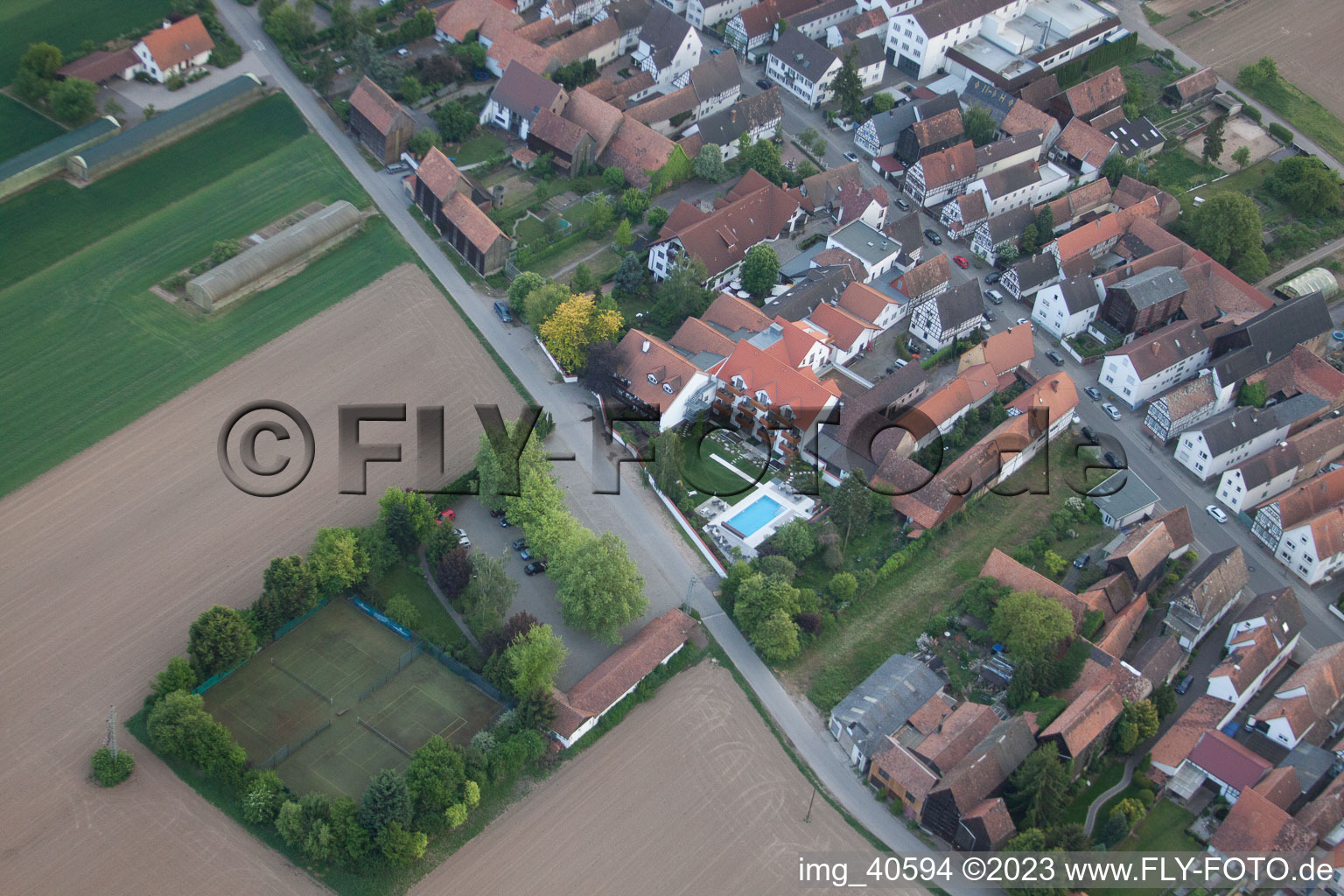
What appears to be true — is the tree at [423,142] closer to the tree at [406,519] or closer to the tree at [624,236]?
the tree at [624,236]

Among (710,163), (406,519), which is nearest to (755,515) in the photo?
(406,519)

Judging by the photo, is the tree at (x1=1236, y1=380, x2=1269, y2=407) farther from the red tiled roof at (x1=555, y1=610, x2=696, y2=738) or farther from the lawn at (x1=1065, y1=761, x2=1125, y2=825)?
the red tiled roof at (x1=555, y1=610, x2=696, y2=738)

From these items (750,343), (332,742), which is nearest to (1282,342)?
(750,343)

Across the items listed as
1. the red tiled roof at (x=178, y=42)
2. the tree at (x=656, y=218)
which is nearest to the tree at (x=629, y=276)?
the tree at (x=656, y=218)

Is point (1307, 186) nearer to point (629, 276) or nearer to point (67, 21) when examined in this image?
point (629, 276)

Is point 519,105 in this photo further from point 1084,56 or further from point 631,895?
point 631,895
